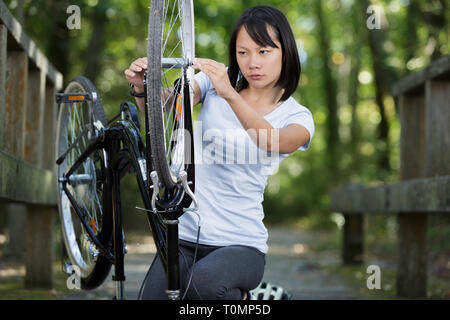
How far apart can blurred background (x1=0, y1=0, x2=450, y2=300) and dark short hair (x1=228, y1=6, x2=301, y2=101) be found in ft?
10.9

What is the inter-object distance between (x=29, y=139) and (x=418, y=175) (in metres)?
2.73

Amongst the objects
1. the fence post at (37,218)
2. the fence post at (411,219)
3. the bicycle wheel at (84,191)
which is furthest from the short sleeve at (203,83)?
the fence post at (411,219)

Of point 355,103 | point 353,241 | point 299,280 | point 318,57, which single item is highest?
point 318,57

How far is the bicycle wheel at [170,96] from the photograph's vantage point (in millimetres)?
1943

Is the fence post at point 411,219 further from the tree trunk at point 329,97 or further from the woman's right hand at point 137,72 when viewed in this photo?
the tree trunk at point 329,97

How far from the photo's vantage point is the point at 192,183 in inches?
83.9

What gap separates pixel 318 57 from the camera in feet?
60.4

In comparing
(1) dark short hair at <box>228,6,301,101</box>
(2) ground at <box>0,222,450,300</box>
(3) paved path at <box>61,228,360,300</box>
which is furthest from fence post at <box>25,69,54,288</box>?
(1) dark short hair at <box>228,6,301,101</box>

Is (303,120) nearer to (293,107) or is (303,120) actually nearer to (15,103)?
(293,107)

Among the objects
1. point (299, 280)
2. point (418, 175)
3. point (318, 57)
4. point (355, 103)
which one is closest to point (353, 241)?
point (299, 280)

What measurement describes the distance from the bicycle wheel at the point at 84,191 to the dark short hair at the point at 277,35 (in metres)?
0.76
